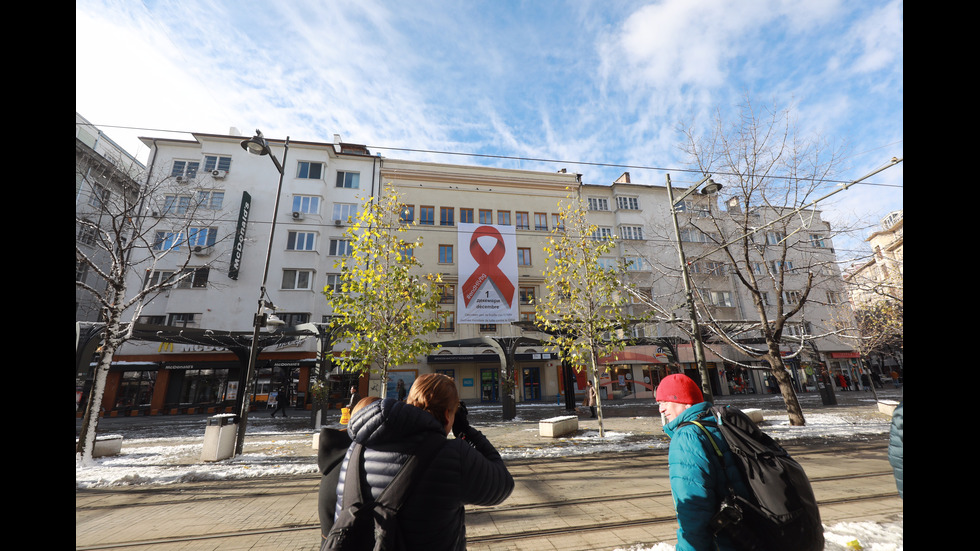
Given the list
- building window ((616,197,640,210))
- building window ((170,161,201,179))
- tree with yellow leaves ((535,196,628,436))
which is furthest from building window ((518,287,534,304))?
building window ((170,161,201,179))

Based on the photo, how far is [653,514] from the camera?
5129 mm

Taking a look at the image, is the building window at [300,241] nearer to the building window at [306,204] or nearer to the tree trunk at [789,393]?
the building window at [306,204]

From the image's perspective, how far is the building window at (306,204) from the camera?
90.5ft

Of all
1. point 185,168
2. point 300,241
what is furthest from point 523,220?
point 185,168

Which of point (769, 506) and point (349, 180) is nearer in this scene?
point (769, 506)

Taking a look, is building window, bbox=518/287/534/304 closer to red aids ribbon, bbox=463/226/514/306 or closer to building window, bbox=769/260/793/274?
red aids ribbon, bbox=463/226/514/306

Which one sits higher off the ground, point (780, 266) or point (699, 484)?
point (780, 266)

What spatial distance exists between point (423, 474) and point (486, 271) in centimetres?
2473

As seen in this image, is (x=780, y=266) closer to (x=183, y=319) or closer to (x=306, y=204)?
(x=306, y=204)

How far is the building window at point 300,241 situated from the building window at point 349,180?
4.86 meters

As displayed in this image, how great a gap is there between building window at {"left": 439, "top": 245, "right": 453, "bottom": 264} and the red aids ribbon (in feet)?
6.28

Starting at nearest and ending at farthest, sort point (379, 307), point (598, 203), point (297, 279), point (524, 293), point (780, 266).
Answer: point (379, 307) → point (780, 266) → point (297, 279) → point (524, 293) → point (598, 203)

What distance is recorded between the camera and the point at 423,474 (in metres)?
1.64

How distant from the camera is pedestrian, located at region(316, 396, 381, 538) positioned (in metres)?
2.01
